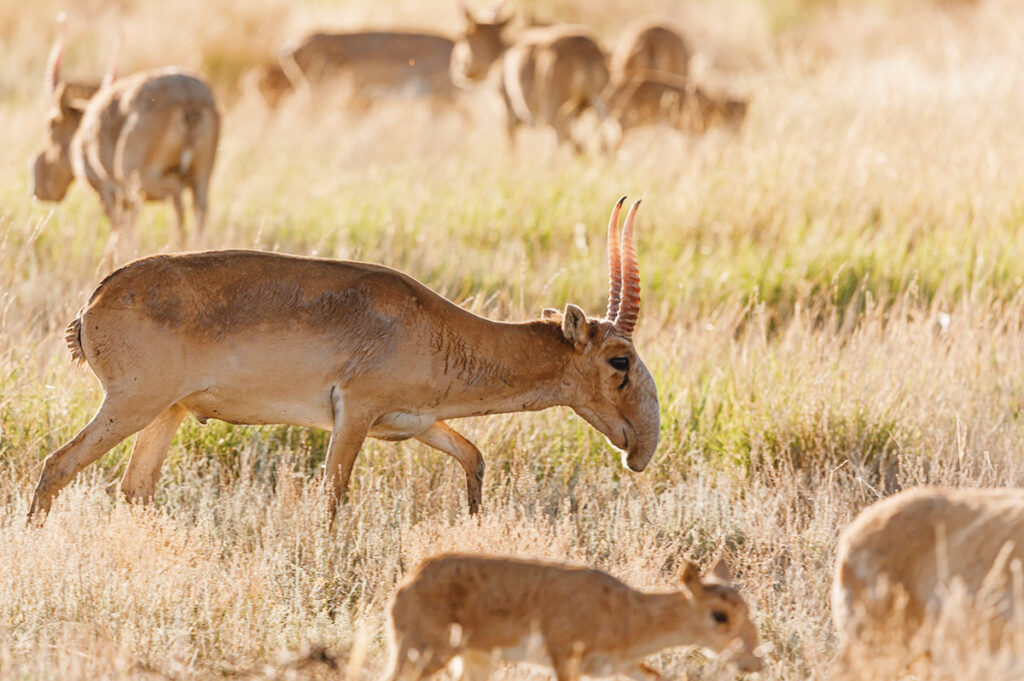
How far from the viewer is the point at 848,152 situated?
13672mm

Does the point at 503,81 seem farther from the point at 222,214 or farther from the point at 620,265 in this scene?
the point at 620,265

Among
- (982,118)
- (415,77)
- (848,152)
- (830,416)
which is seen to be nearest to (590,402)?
(830,416)

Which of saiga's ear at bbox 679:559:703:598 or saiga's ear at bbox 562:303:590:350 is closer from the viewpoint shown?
saiga's ear at bbox 679:559:703:598

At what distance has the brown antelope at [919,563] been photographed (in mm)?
4363

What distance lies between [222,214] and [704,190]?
4.21 metres

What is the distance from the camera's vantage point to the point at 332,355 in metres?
6.60

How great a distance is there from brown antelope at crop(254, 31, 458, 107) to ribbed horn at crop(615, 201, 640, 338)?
1782 centimetres

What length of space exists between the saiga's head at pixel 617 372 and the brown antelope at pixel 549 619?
219 cm

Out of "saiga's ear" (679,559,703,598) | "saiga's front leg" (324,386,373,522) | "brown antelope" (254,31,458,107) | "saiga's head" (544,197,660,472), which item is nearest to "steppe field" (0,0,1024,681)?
"saiga's front leg" (324,386,373,522)

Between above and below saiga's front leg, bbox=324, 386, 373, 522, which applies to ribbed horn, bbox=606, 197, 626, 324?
above

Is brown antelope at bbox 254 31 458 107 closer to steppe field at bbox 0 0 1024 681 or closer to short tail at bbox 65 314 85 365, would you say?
steppe field at bbox 0 0 1024 681

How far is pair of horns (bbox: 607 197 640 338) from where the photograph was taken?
262 inches

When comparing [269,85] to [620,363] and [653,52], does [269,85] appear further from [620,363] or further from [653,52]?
[620,363]

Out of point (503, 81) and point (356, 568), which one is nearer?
point (356, 568)
